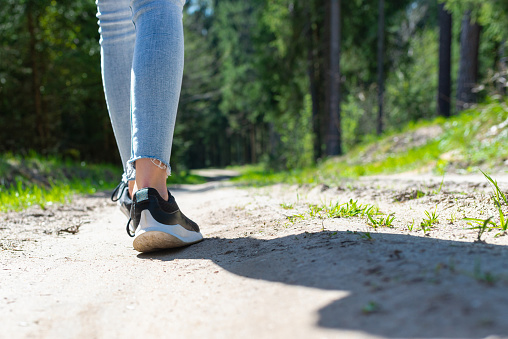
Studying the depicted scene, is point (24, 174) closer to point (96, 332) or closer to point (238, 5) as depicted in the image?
point (96, 332)

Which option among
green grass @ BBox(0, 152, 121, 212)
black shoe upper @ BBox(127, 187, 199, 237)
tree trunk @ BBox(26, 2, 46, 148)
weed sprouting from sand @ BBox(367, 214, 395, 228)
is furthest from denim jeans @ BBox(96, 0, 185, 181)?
tree trunk @ BBox(26, 2, 46, 148)

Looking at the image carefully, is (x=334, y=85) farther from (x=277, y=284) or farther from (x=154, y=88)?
(x=277, y=284)

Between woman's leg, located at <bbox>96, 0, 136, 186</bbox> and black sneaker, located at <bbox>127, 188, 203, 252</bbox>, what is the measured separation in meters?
0.52

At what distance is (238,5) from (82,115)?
707 inches

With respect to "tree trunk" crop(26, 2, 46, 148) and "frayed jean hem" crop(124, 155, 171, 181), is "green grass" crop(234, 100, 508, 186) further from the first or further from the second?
"tree trunk" crop(26, 2, 46, 148)

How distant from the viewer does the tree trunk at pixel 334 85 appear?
39.8ft

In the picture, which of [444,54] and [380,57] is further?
[380,57]

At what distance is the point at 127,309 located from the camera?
3.35 ft

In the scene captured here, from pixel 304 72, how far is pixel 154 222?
14827 millimetres

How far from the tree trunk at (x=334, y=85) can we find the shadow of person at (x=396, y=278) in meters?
10.9

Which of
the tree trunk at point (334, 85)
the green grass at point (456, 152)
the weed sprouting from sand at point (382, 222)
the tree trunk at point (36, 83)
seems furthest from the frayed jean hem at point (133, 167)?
the tree trunk at point (334, 85)

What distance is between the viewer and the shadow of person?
71cm

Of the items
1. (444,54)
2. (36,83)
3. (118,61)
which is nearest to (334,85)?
(444,54)

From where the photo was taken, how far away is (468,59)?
386 inches
